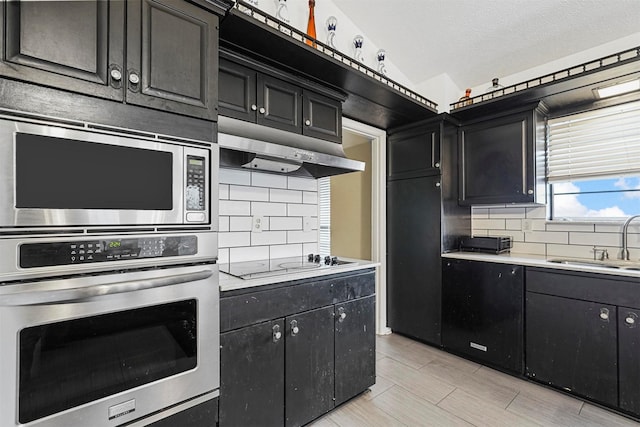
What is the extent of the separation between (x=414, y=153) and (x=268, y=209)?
165cm

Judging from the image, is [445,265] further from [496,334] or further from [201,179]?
[201,179]

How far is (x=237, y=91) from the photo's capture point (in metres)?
1.72

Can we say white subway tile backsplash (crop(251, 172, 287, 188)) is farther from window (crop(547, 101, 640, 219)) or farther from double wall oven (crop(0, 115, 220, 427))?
window (crop(547, 101, 640, 219))

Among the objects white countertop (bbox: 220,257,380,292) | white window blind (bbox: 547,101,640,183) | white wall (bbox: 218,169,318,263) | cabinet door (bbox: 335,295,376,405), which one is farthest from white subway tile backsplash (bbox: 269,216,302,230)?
white window blind (bbox: 547,101,640,183)

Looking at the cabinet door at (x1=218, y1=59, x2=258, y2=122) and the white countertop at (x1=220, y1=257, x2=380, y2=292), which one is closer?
the white countertop at (x1=220, y1=257, x2=380, y2=292)

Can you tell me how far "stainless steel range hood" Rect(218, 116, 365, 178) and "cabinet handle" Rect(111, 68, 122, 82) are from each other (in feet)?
1.50

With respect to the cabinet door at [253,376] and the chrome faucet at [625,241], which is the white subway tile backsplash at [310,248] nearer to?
the cabinet door at [253,376]

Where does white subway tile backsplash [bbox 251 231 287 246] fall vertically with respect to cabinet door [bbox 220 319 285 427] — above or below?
above

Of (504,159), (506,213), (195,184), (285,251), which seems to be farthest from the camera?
(506,213)

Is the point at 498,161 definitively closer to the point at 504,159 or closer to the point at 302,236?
the point at 504,159

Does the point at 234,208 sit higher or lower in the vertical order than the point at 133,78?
lower

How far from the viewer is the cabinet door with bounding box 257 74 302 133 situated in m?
1.81

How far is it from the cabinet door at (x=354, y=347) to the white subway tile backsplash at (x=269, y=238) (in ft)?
2.37

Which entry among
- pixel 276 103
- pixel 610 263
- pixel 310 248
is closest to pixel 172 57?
pixel 276 103
